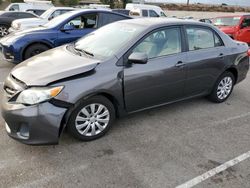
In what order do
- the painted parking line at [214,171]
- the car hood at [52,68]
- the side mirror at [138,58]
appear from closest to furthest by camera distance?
the painted parking line at [214,171] < the car hood at [52,68] < the side mirror at [138,58]

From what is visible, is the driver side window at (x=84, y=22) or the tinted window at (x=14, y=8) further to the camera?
the tinted window at (x=14, y=8)

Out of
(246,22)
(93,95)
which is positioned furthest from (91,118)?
(246,22)

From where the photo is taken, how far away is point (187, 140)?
373 cm

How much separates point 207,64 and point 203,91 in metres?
0.51

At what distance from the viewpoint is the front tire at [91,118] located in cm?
337

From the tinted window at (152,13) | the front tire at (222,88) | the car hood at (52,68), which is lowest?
the front tire at (222,88)

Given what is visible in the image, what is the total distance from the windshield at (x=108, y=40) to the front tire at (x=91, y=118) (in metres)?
0.67

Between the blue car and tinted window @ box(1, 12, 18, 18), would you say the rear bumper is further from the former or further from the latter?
tinted window @ box(1, 12, 18, 18)

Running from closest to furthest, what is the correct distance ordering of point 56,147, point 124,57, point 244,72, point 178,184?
point 178,184
point 56,147
point 124,57
point 244,72

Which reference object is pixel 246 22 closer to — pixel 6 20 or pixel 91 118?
pixel 91 118

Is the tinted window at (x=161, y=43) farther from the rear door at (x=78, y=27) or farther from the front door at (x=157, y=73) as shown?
the rear door at (x=78, y=27)

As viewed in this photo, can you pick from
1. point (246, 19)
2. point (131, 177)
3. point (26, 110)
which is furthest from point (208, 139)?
point (246, 19)

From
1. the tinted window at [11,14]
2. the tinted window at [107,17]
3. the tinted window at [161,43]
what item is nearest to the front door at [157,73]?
the tinted window at [161,43]

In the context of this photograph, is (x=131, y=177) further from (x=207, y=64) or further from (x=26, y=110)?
(x=207, y=64)
